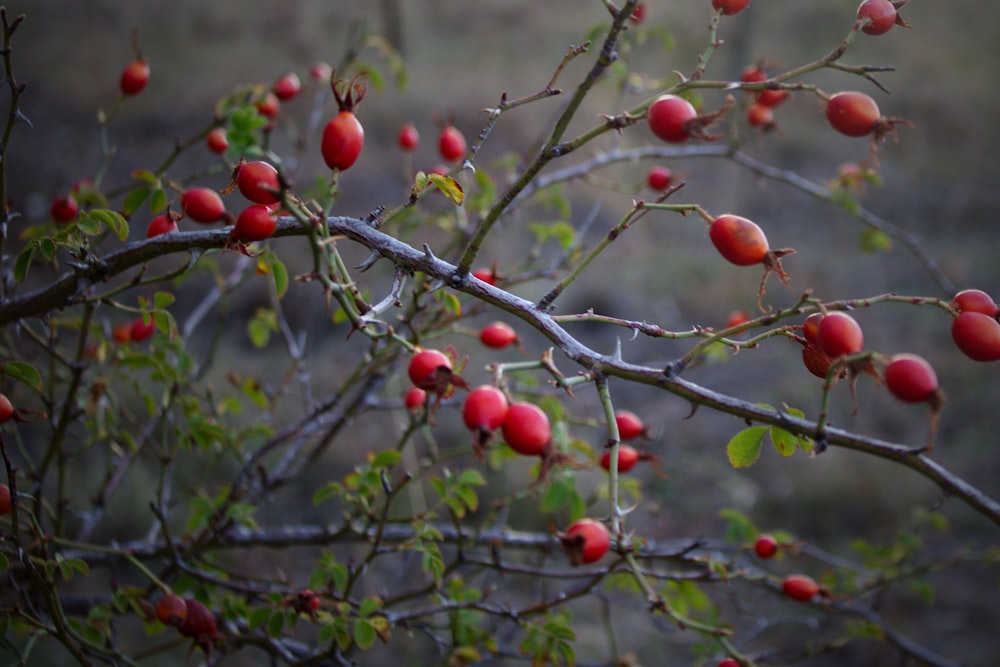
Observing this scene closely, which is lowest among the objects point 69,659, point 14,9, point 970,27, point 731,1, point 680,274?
point 69,659

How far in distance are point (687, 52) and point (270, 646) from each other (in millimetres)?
8884

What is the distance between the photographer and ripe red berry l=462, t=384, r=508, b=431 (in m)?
0.72

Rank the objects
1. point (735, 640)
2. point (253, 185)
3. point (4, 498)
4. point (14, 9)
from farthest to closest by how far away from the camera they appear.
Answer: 1. point (14, 9)
2. point (735, 640)
3. point (4, 498)
4. point (253, 185)

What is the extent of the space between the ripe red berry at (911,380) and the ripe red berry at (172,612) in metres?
0.92

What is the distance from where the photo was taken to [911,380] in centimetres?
60

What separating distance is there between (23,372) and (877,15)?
1.09 metres

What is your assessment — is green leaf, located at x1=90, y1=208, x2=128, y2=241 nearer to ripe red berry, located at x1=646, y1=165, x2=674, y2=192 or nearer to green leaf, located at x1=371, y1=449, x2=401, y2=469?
green leaf, located at x1=371, y1=449, x2=401, y2=469

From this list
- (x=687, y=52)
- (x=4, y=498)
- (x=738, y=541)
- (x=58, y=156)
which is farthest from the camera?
(x=687, y=52)

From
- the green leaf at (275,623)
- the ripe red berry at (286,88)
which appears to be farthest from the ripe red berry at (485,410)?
Result: the ripe red berry at (286,88)

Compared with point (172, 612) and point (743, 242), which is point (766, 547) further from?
point (172, 612)

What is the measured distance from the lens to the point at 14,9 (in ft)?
19.1

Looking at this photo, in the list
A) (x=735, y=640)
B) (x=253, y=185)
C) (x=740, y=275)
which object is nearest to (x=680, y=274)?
(x=740, y=275)

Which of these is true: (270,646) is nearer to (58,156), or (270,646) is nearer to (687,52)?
(58,156)

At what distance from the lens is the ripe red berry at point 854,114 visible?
89 centimetres
